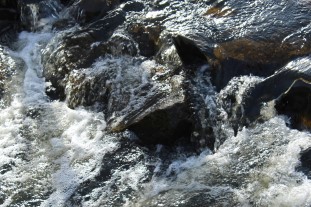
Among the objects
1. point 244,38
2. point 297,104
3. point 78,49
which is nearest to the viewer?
point 297,104

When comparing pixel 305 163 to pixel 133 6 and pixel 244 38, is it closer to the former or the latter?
pixel 244 38

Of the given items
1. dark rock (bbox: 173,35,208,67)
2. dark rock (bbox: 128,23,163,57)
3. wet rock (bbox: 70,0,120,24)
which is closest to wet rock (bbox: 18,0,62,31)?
wet rock (bbox: 70,0,120,24)

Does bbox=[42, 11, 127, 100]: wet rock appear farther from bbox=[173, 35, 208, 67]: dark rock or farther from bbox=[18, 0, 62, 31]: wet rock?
bbox=[18, 0, 62, 31]: wet rock

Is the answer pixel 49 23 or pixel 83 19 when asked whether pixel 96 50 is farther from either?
pixel 49 23

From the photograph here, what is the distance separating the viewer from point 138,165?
5527 mm

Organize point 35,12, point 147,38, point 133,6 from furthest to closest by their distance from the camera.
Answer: point 35,12 < point 133,6 < point 147,38

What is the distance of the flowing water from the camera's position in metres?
4.86

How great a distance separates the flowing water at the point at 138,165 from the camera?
486 cm

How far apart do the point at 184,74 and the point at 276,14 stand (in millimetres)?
1751

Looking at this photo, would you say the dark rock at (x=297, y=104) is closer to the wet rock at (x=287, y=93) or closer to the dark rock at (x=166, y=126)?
the wet rock at (x=287, y=93)

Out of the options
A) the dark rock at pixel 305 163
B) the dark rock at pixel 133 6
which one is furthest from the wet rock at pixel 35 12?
the dark rock at pixel 305 163

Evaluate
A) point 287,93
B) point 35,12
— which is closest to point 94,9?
point 35,12

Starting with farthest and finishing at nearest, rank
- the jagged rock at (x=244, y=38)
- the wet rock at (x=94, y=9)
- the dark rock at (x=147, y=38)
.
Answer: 1. the wet rock at (x=94, y=9)
2. the dark rock at (x=147, y=38)
3. the jagged rock at (x=244, y=38)

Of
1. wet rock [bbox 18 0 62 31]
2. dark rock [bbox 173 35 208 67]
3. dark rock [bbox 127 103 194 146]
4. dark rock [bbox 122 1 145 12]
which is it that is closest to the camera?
dark rock [bbox 127 103 194 146]
